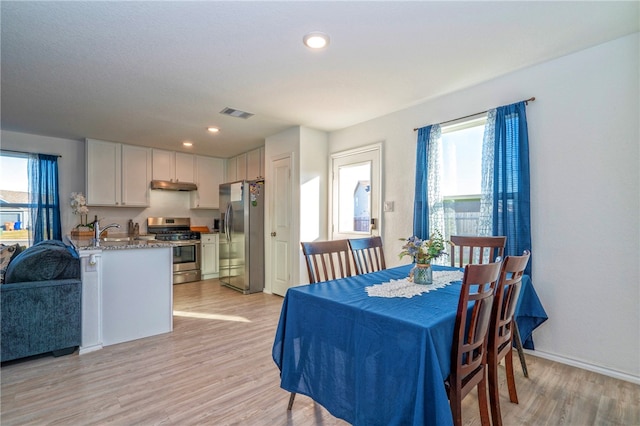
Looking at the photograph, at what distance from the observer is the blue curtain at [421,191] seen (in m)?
3.38

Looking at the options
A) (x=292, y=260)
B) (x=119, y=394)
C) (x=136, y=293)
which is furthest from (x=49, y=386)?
(x=292, y=260)

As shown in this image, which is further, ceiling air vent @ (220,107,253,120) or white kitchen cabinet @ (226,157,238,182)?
white kitchen cabinet @ (226,157,238,182)

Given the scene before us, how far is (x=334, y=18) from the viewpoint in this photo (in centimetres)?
200

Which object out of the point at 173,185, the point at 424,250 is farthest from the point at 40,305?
the point at 173,185

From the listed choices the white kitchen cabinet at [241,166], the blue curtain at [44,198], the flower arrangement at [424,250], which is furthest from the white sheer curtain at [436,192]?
the blue curtain at [44,198]

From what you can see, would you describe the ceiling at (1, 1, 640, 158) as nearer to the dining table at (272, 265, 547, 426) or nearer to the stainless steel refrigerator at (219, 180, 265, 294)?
the stainless steel refrigerator at (219, 180, 265, 294)

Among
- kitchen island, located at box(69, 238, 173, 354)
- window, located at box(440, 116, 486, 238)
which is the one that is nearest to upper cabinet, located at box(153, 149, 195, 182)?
kitchen island, located at box(69, 238, 173, 354)

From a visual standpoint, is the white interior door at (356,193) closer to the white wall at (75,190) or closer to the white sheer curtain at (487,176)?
the white sheer curtain at (487,176)

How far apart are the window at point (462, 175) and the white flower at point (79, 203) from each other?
5.47m

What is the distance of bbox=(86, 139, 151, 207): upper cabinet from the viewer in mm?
5074

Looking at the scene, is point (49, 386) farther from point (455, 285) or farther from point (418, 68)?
point (418, 68)

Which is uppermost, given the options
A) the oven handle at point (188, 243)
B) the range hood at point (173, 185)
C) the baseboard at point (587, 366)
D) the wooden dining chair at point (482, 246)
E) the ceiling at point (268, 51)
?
the ceiling at point (268, 51)

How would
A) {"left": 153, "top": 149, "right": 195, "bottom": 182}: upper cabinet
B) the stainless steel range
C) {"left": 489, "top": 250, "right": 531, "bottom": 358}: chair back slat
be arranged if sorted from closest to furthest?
{"left": 489, "top": 250, "right": 531, "bottom": 358}: chair back slat → the stainless steel range → {"left": 153, "top": 149, "right": 195, "bottom": 182}: upper cabinet

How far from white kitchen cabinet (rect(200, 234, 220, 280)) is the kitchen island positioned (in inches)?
105
